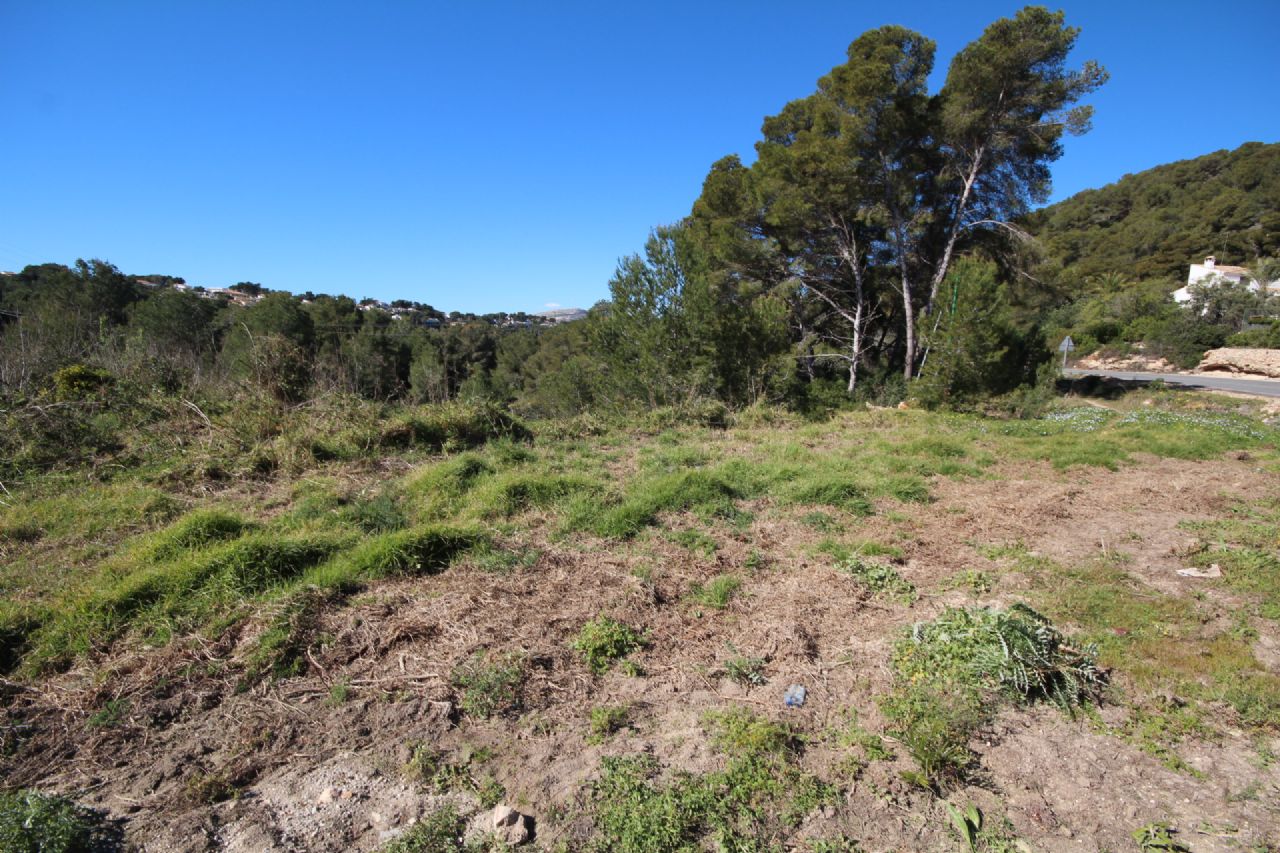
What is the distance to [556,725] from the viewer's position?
8.28 ft

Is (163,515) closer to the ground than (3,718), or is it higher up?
higher up

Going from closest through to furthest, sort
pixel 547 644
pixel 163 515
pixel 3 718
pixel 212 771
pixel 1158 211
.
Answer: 1. pixel 212 771
2. pixel 3 718
3. pixel 547 644
4. pixel 163 515
5. pixel 1158 211

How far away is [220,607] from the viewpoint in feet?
10.9

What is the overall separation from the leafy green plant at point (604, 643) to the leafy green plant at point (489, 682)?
358mm

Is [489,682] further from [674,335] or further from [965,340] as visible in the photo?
[965,340]

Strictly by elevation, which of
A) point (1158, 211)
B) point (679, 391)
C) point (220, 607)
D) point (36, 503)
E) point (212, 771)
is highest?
point (1158, 211)

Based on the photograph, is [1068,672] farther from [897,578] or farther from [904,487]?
[904,487]

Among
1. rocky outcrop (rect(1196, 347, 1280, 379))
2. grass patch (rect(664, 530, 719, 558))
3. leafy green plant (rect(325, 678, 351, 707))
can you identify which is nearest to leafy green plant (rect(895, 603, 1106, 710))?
grass patch (rect(664, 530, 719, 558))

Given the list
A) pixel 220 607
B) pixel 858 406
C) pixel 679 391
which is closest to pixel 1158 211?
pixel 858 406

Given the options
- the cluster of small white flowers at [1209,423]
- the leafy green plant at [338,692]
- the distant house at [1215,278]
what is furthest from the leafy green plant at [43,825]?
the distant house at [1215,278]

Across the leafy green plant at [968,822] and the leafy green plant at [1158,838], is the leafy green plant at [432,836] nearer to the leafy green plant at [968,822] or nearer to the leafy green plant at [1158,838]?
the leafy green plant at [968,822]

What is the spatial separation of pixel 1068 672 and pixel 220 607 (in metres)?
4.70

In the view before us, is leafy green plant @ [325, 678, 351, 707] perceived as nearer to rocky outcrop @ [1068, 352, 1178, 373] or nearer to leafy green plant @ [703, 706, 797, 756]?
leafy green plant @ [703, 706, 797, 756]

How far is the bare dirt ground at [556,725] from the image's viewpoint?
2014mm
